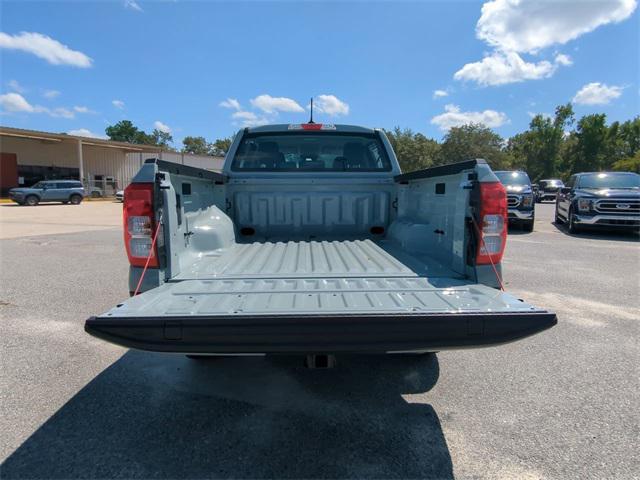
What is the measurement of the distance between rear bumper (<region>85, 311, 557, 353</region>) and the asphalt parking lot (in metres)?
0.76

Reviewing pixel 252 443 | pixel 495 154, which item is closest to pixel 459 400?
pixel 252 443

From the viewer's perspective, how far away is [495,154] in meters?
58.0

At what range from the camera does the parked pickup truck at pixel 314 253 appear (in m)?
1.93

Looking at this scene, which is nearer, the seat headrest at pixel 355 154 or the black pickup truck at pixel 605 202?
the seat headrest at pixel 355 154

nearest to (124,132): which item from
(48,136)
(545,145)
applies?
(48,136)

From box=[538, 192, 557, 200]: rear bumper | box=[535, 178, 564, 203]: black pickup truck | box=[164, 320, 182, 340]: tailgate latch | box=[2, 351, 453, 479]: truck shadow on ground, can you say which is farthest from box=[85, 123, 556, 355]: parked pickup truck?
box=[538, 192, 557, 200]: rear bumper

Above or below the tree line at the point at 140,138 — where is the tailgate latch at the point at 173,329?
below

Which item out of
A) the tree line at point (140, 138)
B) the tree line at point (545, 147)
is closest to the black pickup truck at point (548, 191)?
the tree line at point (545, 147)

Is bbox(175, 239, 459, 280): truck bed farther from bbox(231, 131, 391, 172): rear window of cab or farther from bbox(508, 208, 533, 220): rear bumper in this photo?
bbox(508, 208, 533, 220): rear bumper

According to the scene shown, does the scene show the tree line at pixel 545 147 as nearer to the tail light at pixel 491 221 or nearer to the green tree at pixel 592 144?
the green tree at pixel 592 144

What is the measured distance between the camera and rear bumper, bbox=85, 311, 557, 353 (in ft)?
6.30

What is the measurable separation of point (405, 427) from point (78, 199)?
31932mm

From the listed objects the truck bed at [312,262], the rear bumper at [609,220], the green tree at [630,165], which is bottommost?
the rear bumper at [609,220]

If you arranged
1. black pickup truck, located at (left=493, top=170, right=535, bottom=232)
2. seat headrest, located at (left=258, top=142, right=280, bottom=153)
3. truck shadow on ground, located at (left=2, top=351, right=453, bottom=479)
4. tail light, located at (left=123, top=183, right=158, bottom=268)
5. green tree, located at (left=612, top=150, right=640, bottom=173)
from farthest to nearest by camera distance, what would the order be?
green tree, located at (left=612, top=150, right=640, bottom=173) < black pickup truck, located at (left=493, top=170, right=535, bottom=232) < seat headrest, located at (left=258, top=142, right=280, bottom=153) < tail light, located at (left=123, top=183, right=158, bottom=268) < truck shadow on ground, located at (left=2, top=351, right=453, bottom=479)
